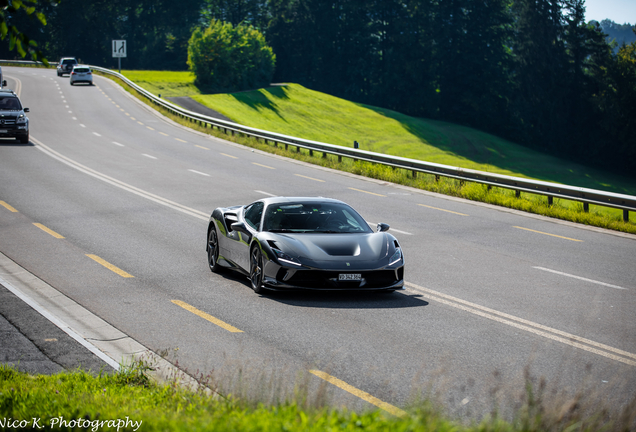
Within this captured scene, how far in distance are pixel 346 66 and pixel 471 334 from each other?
105 meters

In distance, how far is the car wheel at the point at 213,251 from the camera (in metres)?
11.4

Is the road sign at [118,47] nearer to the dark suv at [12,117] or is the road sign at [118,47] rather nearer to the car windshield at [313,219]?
the dark suv at [12,117]

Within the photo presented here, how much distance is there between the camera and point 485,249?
533 inches

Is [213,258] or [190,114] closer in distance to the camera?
[213,258]

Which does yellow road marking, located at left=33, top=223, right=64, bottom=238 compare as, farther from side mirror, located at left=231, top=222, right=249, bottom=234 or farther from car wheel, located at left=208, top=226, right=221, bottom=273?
side mirror, located at left=231, top=222, right=249, bottom=234

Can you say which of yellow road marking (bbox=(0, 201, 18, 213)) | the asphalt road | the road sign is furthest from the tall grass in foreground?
the road sign

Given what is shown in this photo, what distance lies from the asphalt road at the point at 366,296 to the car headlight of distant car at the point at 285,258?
573 millimetres

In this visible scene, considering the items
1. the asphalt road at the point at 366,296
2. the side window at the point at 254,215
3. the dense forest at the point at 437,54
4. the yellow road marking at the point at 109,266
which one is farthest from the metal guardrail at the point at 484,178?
the dense forest at the point at 437,54

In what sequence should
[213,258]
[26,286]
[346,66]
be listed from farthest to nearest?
1. [346,66]
2. [213,258]
3. [26,286]

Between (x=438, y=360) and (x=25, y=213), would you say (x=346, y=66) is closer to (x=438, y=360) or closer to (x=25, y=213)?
(x=25, y=213)

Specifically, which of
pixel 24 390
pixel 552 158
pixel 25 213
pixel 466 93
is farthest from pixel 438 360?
pixel 466 93

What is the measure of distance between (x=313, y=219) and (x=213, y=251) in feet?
6.60

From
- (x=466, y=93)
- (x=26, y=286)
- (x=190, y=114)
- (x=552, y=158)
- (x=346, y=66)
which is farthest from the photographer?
(x=346, y=66)

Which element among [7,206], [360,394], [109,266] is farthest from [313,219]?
[7,206]
